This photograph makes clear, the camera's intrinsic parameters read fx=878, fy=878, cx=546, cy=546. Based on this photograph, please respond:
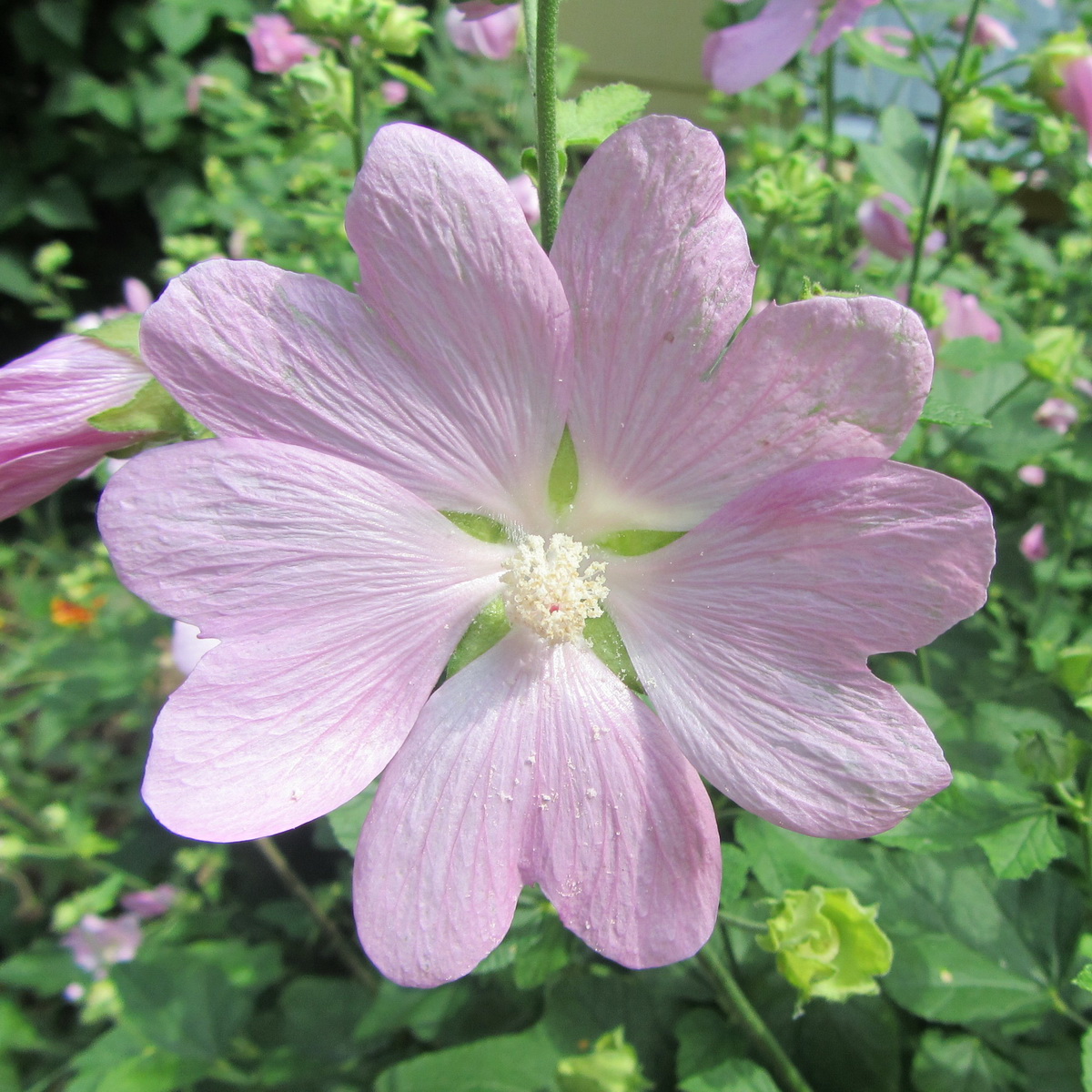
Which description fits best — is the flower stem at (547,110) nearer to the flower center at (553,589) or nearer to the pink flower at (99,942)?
the flower center at (553,589)

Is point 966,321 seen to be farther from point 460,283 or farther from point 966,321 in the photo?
point 460,283

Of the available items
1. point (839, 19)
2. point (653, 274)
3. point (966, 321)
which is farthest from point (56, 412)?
point (966, 321)

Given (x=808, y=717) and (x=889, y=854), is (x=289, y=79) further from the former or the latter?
(x=889, y=854)

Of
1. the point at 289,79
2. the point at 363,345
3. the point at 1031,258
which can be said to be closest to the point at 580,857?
the point at 363,345

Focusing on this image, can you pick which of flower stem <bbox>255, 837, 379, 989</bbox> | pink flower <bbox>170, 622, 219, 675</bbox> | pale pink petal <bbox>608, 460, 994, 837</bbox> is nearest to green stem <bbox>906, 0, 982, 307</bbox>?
pale pink petal <bbox>608, 460, 994, 837</bbox>

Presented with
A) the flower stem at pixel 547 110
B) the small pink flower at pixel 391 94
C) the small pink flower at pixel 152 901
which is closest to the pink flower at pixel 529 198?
the flower stem at pixel 547 110

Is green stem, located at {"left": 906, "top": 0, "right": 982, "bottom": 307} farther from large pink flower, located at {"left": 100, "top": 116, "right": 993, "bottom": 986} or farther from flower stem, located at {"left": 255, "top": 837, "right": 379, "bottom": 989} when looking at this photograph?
flower stem, located at {"left": 255, "top": 837, "right": 379, "bottom": 989}
